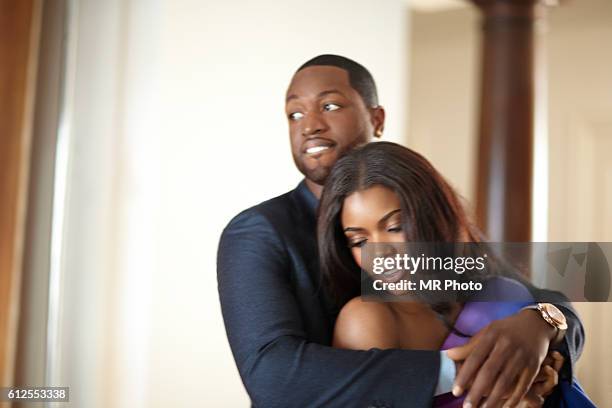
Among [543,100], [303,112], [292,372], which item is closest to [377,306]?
[292,372]

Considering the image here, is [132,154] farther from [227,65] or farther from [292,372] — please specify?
[292,372]

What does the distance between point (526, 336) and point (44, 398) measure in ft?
3.76

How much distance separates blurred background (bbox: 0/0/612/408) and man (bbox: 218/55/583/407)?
51 millimetres

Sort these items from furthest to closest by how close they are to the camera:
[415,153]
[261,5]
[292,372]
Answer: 1. [261,5]
2. [415,153]
3. [292,372]

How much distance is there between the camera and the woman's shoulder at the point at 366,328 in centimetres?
149

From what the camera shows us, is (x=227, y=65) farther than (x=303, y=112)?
Yes

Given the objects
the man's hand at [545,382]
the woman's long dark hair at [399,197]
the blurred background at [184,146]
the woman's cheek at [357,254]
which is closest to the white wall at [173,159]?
the blurred background at [184,146]

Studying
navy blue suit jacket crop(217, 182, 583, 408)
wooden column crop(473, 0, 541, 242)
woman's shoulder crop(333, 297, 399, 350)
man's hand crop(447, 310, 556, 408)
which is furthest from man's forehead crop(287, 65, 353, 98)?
man's hand crop(447, 310, 556, 408)

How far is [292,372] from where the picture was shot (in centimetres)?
146

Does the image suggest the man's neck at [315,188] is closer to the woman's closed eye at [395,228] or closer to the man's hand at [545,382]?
the woman's closed eye at [395,228]

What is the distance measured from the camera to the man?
1450mm

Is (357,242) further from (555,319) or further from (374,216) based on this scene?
(555,319)

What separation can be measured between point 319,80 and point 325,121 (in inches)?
4.0

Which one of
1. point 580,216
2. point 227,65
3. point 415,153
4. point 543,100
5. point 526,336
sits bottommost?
point 526,336
